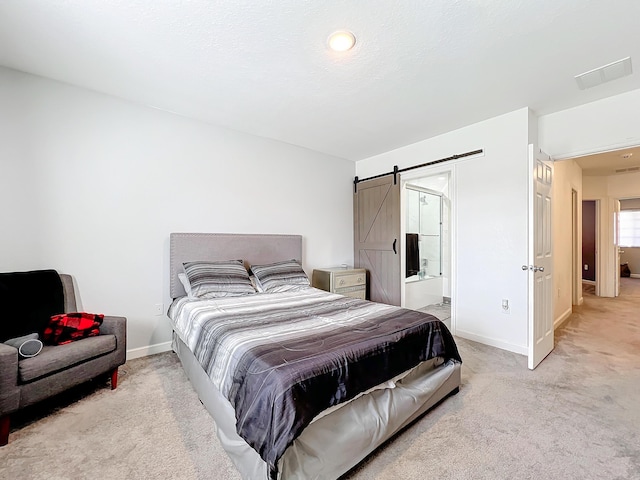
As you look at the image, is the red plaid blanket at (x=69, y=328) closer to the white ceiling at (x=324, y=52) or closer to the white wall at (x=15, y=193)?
the white wall at (x=15, y=193)

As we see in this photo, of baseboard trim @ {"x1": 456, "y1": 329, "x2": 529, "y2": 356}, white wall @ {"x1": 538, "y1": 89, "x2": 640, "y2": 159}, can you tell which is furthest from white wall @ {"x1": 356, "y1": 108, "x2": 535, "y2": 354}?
white wall @ {"x1": 538, "y1": 89, "x2": 640, "y2": 159}

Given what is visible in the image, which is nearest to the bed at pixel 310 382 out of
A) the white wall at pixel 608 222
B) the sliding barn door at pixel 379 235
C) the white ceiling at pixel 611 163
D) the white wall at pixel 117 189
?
the white wall at pixel 117 189

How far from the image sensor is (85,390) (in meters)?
2.26

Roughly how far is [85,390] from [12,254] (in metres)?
1.28

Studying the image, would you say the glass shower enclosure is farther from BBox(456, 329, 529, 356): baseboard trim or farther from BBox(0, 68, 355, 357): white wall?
BBox(0, 68, 355, 357): white wall

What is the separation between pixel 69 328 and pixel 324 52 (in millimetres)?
2797

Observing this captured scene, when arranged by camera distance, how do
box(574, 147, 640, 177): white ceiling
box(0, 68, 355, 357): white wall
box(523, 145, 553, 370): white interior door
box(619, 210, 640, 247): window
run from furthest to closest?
box(619, 210, 640, 247): window → box(574, 147, 640, 177): white ceiling → box(523, 145, 553, 370): white interior door → box(0, 68, 355, 357): white wall

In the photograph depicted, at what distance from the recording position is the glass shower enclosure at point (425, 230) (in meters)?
5.55

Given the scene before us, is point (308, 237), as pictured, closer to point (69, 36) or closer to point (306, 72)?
point (306, 72)

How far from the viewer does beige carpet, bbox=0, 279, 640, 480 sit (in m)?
1.50

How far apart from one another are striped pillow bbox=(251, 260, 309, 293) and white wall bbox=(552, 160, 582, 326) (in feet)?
11.3

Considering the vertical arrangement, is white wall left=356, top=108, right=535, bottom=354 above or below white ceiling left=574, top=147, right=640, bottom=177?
below

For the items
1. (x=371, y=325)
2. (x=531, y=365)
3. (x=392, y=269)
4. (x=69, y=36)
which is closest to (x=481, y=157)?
(x=392, y=269)

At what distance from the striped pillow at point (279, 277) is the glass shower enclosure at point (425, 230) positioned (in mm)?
2812
